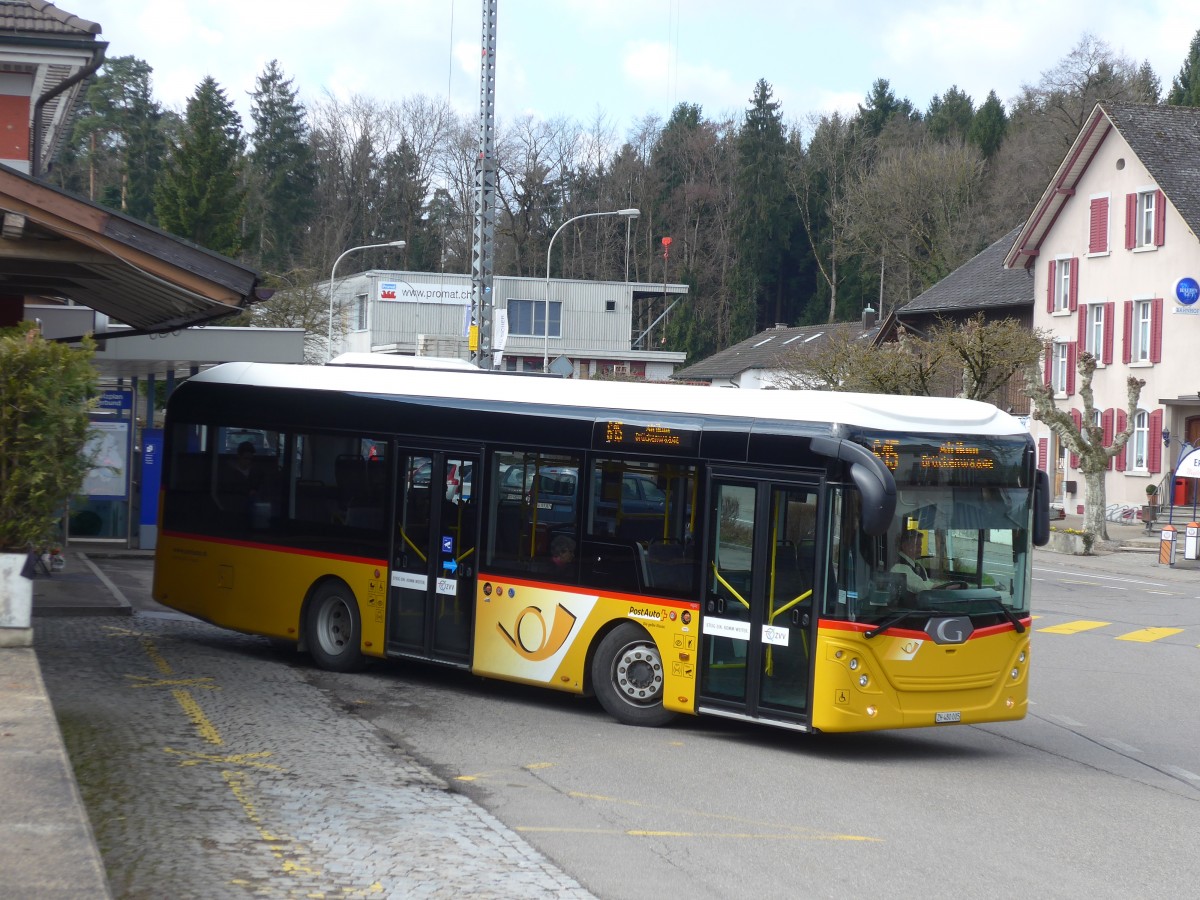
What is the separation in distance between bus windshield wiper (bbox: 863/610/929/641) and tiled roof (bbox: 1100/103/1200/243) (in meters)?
36.9

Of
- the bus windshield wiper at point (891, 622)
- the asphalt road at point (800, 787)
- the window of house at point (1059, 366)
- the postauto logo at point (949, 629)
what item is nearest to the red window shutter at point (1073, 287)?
the window of house at point (1059, 366)

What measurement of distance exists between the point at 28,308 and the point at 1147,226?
3635cm

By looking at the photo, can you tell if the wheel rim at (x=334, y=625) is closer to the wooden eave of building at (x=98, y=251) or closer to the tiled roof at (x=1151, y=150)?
the wooden eave of building at (x=98, y=251)

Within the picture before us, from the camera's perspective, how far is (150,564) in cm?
2430

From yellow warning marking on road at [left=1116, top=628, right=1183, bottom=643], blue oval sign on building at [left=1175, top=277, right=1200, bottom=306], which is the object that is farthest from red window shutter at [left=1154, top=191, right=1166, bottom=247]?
yellow warning marking on road at [left=1116, top=628, right=1183, bottom=643]

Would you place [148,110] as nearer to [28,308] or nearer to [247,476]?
[28,308]

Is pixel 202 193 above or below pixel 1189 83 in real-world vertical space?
below

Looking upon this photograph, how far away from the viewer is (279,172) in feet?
300

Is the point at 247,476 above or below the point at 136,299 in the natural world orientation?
below

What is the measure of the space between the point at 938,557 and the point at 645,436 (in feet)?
7.98

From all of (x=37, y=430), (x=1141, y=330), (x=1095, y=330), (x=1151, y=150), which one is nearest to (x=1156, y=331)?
(x=1141, y=330)

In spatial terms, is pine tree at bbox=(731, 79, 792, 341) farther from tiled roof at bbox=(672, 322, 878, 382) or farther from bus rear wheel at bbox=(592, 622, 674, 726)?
bus rear wheel at bbox=(592, 622, 674, 726)

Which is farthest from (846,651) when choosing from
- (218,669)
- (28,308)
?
(28,308)

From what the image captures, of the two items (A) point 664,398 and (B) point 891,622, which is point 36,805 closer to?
(B) point 891,622
